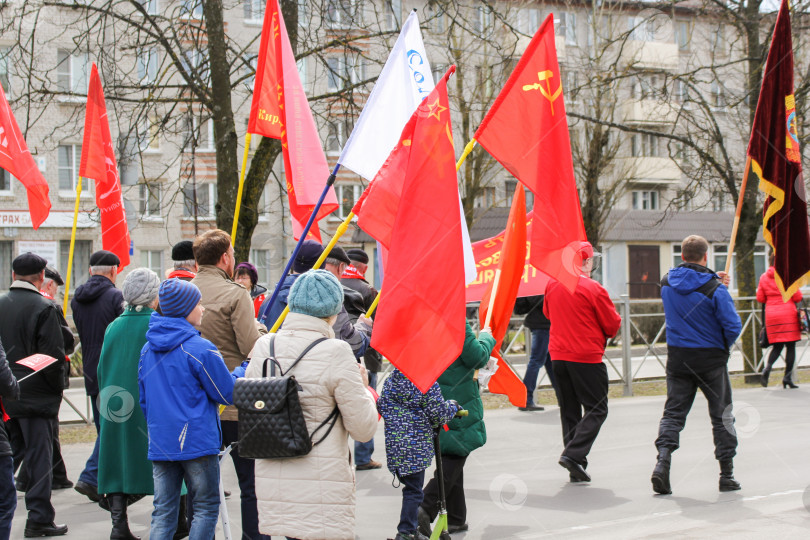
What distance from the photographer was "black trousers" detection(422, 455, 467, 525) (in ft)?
18.7

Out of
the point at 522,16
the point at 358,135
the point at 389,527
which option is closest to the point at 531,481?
the point at 389,527

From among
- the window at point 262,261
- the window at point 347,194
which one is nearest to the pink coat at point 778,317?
the window at point 347,194

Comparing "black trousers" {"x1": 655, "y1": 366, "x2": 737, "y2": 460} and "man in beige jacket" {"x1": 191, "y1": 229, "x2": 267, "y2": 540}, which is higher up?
"man in beige jacket" {"x1": 191, "y1": 229, "x2": 267, "y2": 540}

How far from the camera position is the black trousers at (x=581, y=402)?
24.0ft

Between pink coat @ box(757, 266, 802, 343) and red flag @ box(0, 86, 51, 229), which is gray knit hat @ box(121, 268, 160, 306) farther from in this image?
pink coat @ box(757, 266, 802, 343)

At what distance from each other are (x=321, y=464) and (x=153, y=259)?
33.2 metres

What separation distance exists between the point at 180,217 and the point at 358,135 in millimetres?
30874

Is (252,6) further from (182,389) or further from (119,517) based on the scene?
(182,389)

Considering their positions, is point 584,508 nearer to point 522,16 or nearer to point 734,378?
point 734,378

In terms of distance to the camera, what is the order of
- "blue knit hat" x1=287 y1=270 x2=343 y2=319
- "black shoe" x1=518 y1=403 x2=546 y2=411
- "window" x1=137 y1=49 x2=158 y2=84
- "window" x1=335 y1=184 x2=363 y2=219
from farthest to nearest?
1. "window" x1=335 y1=184 x2=363 y2=219
2. "window" x1=137 y1=49 x2=158 y2=84
3. "black shoe" x1=518 y1=403 x2=546 y2=411
4. "blue knit hat" x1=287 y1=270 x2=343 y2=319

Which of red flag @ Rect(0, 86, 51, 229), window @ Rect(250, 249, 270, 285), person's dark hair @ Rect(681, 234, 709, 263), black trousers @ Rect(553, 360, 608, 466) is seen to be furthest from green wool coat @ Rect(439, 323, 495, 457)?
window @ Rect(250, 249, 270, 285)

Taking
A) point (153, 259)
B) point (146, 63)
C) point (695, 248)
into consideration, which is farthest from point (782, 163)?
point (153, 259)

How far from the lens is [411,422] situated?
16.9ft

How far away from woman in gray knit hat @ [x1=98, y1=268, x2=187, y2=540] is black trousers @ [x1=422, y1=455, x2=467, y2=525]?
5.57 feet
